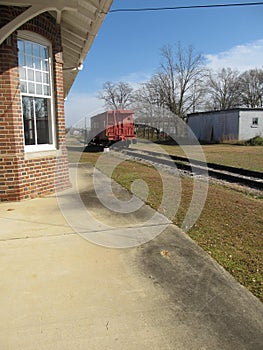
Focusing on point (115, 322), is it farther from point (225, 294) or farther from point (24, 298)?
point (225, 294)

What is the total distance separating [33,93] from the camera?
5.99m

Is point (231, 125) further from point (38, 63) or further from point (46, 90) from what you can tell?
point (38, 63)

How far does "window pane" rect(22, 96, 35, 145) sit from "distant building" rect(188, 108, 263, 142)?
91.5 feet

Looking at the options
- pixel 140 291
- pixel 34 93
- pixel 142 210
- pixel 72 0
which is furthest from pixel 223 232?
pixel 72 0

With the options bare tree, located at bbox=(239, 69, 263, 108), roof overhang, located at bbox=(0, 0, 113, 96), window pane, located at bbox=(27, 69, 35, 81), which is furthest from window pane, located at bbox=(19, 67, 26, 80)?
bare tree, located at bbox=(239, 69, 263, 108)

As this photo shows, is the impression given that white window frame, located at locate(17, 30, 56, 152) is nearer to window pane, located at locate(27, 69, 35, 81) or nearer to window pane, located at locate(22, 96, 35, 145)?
window pane, located at locate(22, 96, 35, 145)

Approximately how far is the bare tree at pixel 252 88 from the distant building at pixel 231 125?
26711mm

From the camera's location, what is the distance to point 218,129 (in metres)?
34.0

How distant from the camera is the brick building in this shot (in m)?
5.30

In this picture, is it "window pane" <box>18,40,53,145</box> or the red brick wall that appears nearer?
the red brick wall

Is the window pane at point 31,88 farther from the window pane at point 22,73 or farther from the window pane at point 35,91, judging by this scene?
the window pane at point 22,73

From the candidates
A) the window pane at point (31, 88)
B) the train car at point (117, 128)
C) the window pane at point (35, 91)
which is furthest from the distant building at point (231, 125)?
the window pane at point (31, 88)

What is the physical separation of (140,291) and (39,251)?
1446 mm

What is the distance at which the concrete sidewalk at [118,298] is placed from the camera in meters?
2.02
